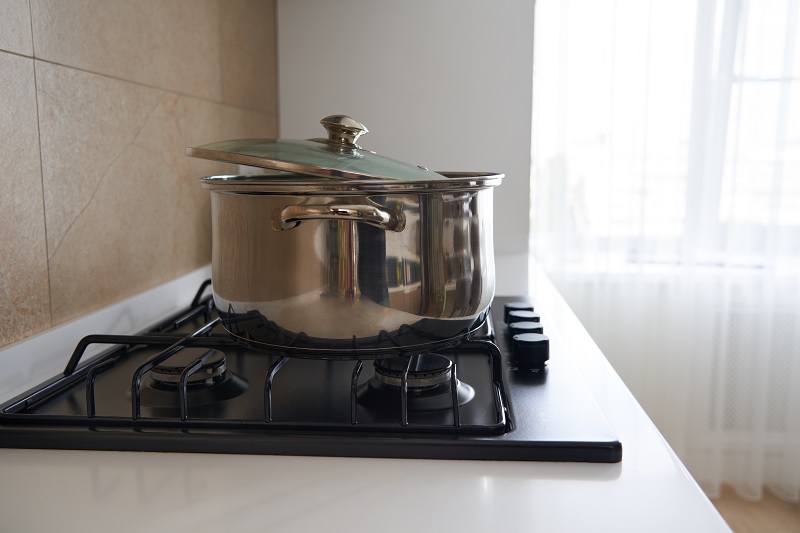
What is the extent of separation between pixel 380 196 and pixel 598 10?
1782 millimetres

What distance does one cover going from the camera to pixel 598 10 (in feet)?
6.79

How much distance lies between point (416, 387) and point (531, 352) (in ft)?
0.48

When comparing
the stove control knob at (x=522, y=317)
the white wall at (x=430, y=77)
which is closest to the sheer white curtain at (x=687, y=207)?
the white wall at (x=430, y=77)

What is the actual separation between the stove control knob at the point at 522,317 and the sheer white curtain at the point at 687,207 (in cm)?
134

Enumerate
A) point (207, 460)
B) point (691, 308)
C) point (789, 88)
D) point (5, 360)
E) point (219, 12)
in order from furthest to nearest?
point (691, 308) < point (789, 88) < point (219, 12) < point (5, 360) < point (207, 460)

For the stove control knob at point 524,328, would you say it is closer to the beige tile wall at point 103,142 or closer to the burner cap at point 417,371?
the burner cap at point 417,371

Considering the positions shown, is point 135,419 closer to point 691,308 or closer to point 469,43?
point 469,43

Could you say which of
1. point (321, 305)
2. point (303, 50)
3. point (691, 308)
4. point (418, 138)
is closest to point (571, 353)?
point (321, 305)

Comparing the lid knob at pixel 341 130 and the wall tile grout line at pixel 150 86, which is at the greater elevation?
the wall tile grout line at pixel 150 86

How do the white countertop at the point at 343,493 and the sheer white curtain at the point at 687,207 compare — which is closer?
the white countertop at the point at 343,493

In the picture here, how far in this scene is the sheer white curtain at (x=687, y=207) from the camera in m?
2.06

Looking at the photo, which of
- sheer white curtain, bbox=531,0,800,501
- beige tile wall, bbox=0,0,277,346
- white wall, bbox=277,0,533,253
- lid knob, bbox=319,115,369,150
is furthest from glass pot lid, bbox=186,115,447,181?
sheer white curtain, bbox=531,0,800,501

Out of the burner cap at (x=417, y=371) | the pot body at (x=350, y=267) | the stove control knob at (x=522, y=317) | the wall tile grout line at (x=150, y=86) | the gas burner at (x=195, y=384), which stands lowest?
the gas burner at (x=195, y=384)

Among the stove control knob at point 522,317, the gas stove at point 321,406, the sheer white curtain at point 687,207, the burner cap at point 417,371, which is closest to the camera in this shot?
the gas stove at point 321,406
